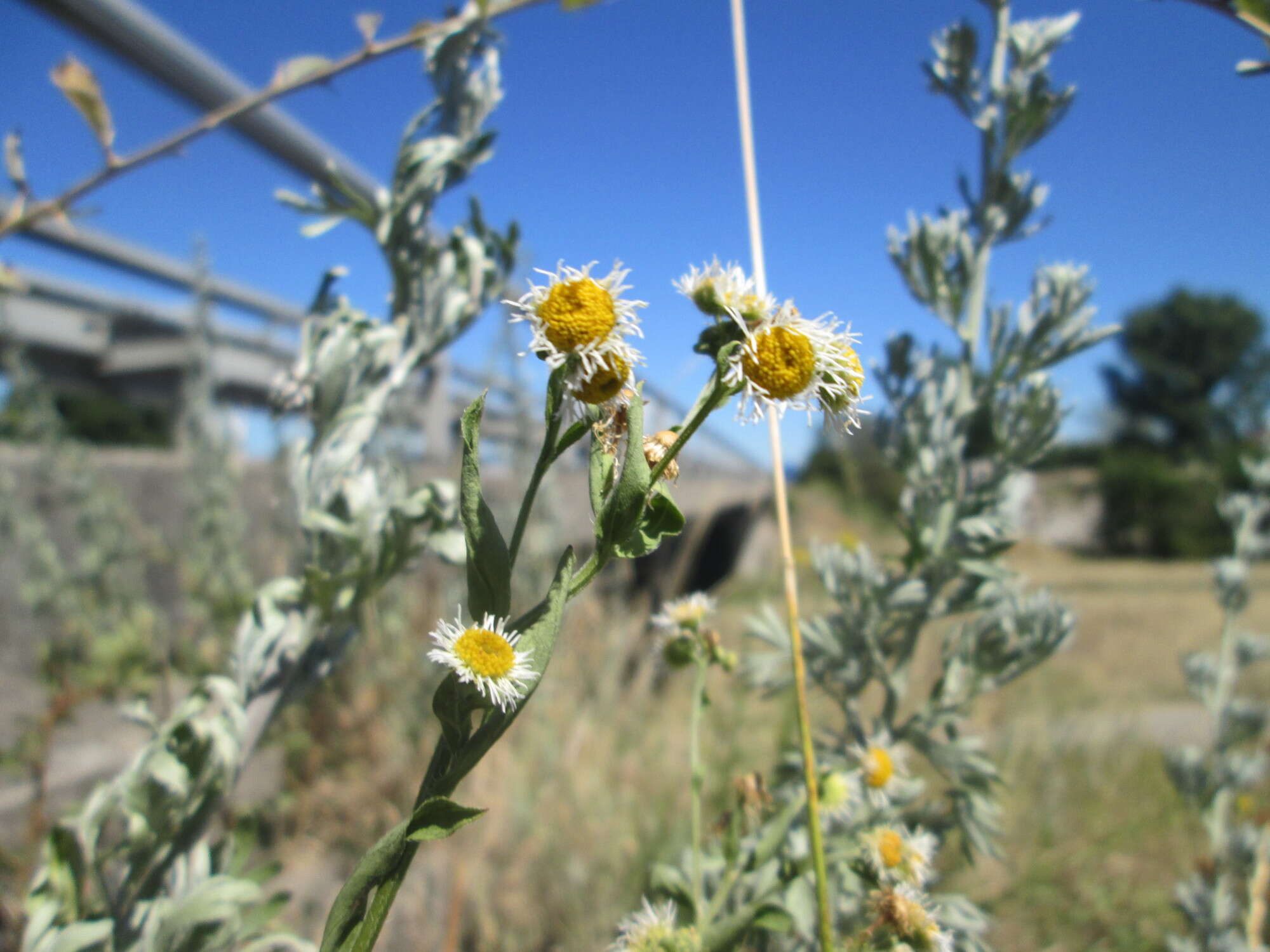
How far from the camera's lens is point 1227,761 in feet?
4.55

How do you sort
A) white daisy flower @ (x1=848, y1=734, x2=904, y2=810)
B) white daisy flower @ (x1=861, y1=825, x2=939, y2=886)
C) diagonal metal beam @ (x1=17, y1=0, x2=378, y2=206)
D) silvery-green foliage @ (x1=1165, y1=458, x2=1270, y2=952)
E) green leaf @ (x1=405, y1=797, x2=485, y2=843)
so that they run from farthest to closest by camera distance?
1. silvery-green foliage @ (x1=1165, y1=458, x2=1270, y2=952)
2. diagonal metal beam @ (x1=17, y1=0, x2=378, y2=206)
3. white daisy flower @ (x1=848, y1=734, x2=904, y2=810)
4. white daisy flower @ (x1=861, y1=825, x2=939, y2=886)
5. green leaf @ (x1=405, y1=797, x2=485, y2=843)

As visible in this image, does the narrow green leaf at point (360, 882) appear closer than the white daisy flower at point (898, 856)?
Yes

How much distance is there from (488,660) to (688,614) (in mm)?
334

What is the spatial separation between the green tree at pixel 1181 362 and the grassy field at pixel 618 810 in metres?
16.0

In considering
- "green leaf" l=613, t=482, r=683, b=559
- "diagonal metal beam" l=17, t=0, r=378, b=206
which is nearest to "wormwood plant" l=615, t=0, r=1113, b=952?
"green leaf" l=613, t=482, r=683, b=559

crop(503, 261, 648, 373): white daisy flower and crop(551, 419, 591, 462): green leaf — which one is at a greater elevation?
crop(503, 261, 648, 373): white daisy flower

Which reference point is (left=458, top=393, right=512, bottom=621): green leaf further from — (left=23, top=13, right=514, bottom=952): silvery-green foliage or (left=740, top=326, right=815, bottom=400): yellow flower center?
(left=23, top=13, right=514, bottom=952): silvery-green foliage

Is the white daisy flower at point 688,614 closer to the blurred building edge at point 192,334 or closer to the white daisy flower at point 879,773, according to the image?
the white daisy flower at point 879,773

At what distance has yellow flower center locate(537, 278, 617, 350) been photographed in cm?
36

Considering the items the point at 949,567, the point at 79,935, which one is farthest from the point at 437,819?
the point at 949,567

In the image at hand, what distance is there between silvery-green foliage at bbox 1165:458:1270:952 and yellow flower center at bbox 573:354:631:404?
→ 127 centimetres

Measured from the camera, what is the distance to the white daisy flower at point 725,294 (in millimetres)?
388

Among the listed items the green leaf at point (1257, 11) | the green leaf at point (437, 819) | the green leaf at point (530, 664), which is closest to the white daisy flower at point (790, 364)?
the green leaf at point (530, 664)

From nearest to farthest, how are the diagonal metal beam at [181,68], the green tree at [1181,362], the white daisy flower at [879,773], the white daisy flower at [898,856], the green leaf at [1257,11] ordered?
the green leaf at [1257,11] → the white daisy flower at [898,856] → the white daisy flower at [879,773] → the diagonal metal beam at [181,68] → the green tree at [1181,362]
